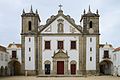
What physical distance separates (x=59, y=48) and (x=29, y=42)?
4.70 meters

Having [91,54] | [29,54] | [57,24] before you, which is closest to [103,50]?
[91,54]

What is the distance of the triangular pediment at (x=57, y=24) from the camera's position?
44125 mm

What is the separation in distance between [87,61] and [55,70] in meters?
5.07

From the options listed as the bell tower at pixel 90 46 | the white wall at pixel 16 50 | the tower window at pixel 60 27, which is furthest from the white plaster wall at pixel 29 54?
the bell tower at pixel 90 46

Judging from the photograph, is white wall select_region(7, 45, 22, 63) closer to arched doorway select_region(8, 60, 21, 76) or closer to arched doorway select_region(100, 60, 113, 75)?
arched doorway select_region(8, 60, 21, 76)

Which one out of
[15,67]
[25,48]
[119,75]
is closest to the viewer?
[119,75]

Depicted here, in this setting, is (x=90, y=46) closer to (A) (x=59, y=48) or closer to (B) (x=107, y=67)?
(A) (x=59, y=48)

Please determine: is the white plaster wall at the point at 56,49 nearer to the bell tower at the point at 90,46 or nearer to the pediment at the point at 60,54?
the pediment at the point at 60,54

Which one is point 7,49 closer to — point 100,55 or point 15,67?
point 15,67

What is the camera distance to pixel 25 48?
43812 mm

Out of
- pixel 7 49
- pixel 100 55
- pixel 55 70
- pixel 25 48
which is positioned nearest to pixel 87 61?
pixel 100 55

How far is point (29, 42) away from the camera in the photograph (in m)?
43.9

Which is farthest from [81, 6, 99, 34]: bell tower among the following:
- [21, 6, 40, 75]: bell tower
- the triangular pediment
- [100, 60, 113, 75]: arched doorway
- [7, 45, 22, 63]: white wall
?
[7, 45, 22, 63]: white wall

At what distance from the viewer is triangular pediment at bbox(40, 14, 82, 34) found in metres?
44.1
